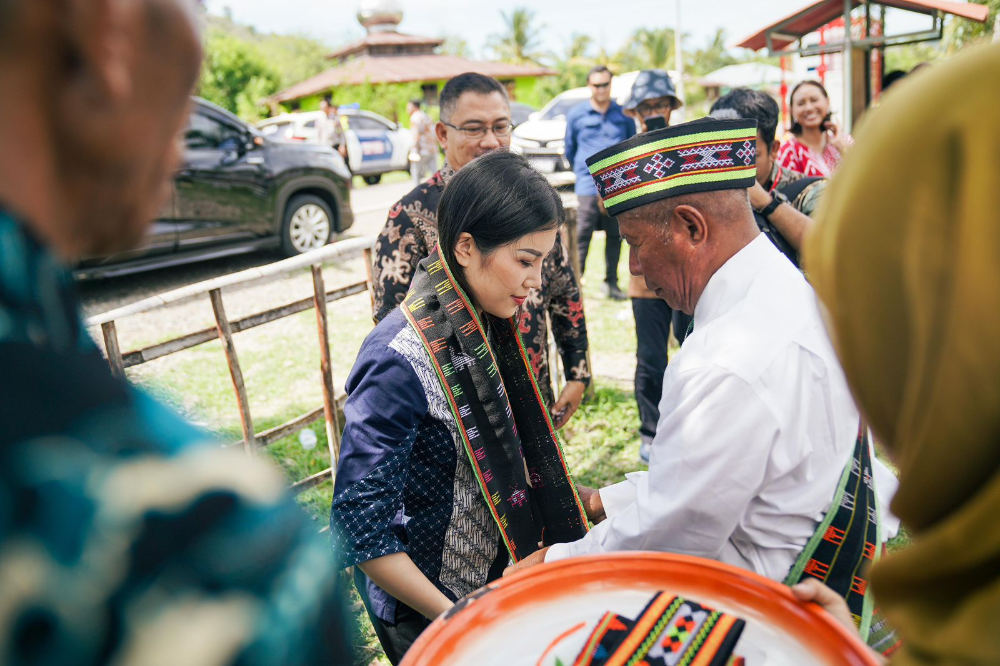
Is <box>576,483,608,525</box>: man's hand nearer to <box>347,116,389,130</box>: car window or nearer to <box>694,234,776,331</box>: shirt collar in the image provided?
<box>694,234,776,331</box>: shirt collar

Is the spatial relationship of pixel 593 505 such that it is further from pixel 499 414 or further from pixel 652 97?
pixel 652 97

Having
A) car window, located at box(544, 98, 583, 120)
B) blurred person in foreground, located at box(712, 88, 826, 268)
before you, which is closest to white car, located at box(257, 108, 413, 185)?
car window, located at box(544, 98, 583, 120)

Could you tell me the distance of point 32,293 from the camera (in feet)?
1.75

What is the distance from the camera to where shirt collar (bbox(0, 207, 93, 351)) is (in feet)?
1.69

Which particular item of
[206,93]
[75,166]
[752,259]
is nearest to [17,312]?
[75,166]

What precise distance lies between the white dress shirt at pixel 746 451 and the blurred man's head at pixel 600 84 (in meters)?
6.43

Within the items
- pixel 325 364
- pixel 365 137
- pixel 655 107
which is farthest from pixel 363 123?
pixel 325 364

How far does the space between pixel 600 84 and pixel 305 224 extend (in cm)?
426

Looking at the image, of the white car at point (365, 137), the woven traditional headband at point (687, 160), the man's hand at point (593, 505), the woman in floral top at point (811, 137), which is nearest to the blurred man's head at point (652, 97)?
the woman in floral top at point (811, 137)

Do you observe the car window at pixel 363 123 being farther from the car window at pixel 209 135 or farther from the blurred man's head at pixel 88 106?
the blurred man's head at pixel 88 106

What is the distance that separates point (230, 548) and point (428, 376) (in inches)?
52.6

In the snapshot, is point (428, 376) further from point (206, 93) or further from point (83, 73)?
point (206, 93)

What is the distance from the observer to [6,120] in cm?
53

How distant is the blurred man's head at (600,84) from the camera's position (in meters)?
7.57
